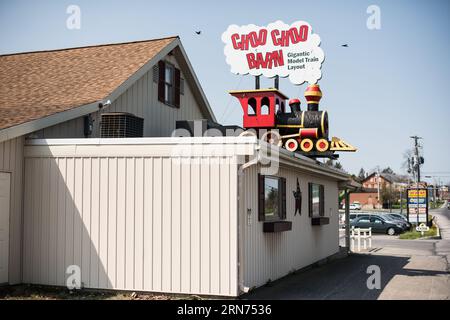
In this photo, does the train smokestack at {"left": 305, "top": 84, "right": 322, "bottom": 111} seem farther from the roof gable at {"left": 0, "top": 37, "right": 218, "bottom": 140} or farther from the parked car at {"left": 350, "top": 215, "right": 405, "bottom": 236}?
the parked car at {"left": 350, "top": 215, "right": 405, "bottom": 236}

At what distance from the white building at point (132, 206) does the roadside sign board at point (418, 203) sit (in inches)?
909

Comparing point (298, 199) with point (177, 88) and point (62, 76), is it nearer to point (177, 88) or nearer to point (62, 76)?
point (177, 88)

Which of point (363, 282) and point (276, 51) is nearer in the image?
point (363, 282)

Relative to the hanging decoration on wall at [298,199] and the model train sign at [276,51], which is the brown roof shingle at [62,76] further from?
the hanging decoration on wall at [298,199]

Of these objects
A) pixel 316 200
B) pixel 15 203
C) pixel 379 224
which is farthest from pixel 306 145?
pixel 379 224

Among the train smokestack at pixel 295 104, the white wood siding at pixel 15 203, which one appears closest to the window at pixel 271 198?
the train smokestack at pixel 295 104

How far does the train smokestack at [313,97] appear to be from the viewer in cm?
1506

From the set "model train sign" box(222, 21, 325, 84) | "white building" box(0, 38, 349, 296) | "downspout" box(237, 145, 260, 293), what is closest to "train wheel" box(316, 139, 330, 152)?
"white building" box(0, 38, 349, 296)

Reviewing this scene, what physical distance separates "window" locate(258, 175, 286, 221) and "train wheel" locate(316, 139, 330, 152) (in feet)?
7.11

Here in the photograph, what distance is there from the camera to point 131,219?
10406mm

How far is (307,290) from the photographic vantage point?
1139cm

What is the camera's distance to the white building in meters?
9.95

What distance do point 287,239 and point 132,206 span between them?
429 centimetres

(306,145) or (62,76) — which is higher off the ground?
(62,76)
